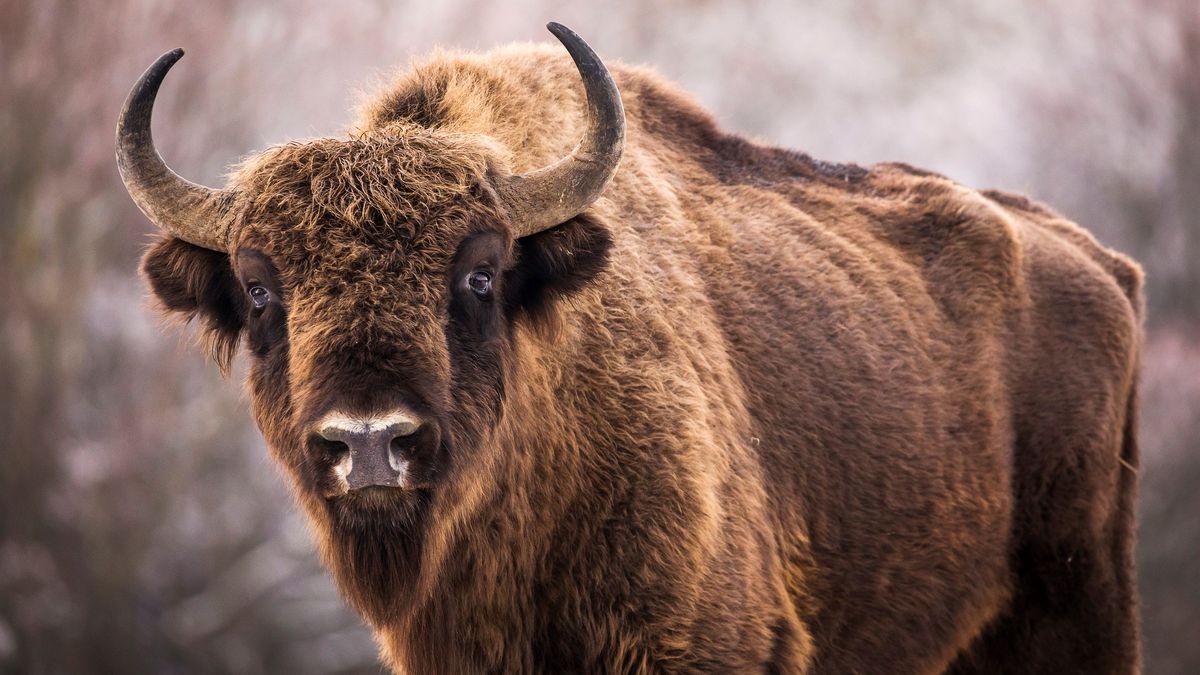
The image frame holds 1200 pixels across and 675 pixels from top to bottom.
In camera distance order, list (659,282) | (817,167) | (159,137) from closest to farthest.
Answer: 1. (659,282)
2. (817,167)
3. (159,137)

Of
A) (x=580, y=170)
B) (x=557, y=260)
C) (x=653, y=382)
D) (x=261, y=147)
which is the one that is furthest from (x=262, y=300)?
(x=261, y=147)

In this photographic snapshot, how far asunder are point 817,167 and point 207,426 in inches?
346

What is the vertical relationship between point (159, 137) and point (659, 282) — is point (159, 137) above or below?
above

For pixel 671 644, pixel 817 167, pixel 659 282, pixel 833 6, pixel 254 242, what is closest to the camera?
pixel 254 242

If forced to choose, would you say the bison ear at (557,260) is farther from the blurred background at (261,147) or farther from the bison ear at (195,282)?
the blurred background at (261,147)

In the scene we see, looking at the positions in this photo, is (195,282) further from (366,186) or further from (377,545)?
(377,545)

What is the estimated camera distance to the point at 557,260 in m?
4.43

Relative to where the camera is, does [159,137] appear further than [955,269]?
Yes

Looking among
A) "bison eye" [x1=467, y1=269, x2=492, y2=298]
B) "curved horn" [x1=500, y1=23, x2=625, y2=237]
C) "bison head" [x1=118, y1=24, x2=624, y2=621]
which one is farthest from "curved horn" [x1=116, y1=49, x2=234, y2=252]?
"curved horn" [x1=500, y1=23, x2=625, y2=237]

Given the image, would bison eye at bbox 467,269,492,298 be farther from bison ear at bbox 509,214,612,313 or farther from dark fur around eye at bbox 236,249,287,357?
dark fur around eye at bbox 236,249,287,357

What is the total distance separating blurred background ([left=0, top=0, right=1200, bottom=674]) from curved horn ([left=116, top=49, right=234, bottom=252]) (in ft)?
27.1

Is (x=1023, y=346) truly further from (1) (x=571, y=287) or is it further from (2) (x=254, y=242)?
(2) (x=254, y=242)

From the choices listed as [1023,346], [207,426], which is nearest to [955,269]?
[1023,346]

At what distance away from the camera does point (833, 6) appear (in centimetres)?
1652
